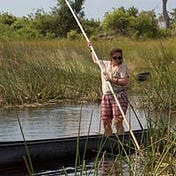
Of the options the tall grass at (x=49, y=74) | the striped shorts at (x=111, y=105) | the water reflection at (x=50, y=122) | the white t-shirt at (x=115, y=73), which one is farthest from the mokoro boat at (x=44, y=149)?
the tall grass at (x=49, y=74)

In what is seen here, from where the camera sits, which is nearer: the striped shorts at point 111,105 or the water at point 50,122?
the striped shorts at point 111,105

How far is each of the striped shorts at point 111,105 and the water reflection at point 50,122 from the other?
1.21 meters

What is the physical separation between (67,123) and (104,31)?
29763 millimetres

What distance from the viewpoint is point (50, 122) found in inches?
531

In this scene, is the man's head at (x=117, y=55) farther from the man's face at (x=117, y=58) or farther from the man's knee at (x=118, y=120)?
the man's knee at (x=118, y=120)

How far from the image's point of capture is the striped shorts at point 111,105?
29.7 feet

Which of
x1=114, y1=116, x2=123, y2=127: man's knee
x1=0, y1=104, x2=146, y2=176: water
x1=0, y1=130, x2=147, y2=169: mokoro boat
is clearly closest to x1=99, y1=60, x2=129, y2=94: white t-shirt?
x1=114, y1=116, x2=123, y2=127: man's knee

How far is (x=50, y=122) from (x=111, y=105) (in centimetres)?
453

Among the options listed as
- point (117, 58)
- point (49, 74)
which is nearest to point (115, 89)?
point (117, 58)

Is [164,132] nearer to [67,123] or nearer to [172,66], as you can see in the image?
[67,123]

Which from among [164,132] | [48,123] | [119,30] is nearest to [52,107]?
[48,123]

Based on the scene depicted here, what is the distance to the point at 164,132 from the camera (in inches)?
268

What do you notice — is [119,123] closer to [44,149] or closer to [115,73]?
[115,73]

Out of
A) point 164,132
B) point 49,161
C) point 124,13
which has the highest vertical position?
point 124,13
